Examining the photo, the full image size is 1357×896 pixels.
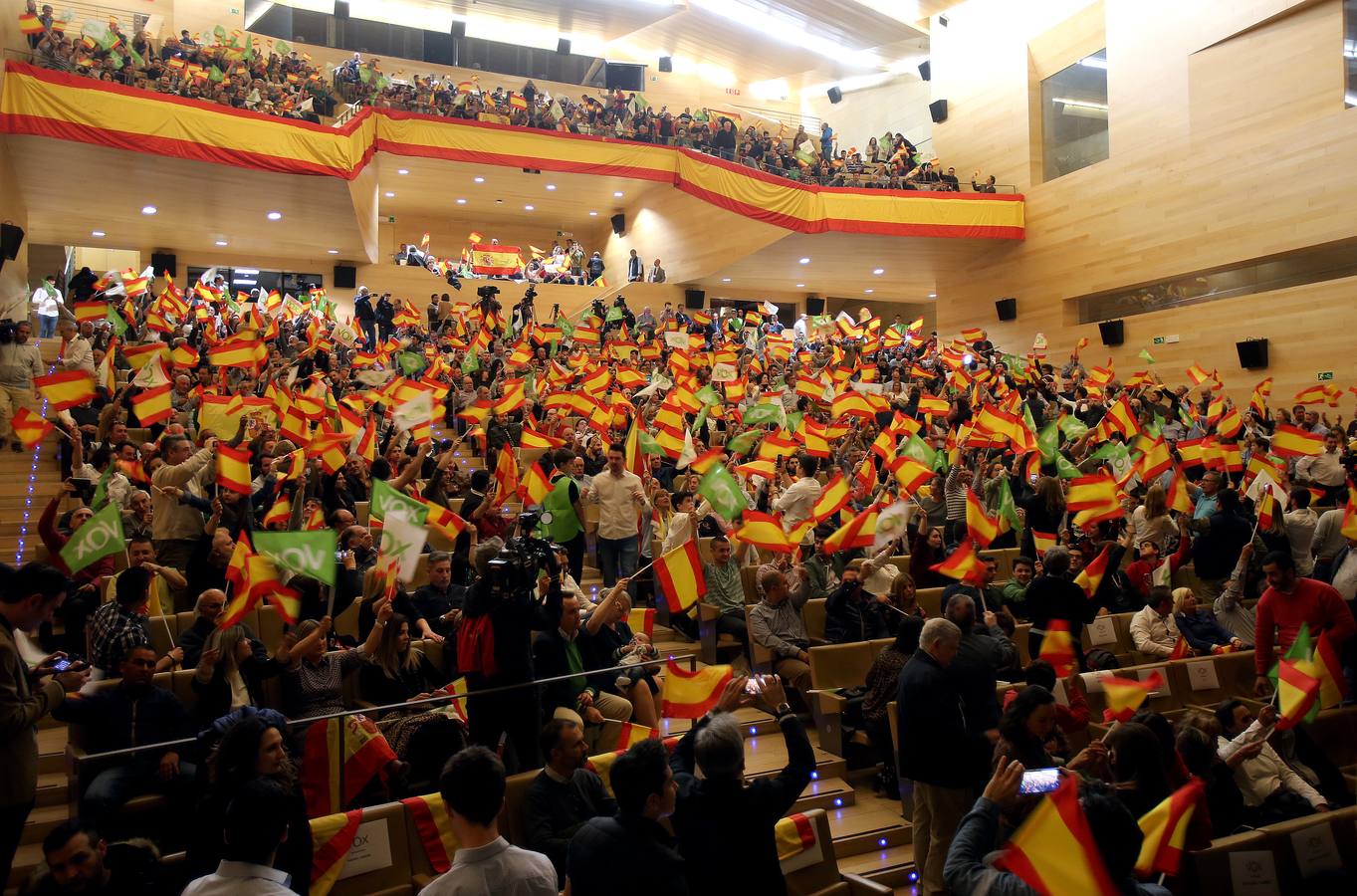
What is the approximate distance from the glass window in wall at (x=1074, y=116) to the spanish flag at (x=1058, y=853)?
19.7 m

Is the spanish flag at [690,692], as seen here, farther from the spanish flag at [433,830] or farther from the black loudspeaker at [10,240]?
the black loudspeaker at [10,240]

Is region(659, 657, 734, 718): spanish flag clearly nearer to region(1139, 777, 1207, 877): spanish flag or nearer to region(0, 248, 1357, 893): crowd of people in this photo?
region(0, 248, 1357, 893): crowd of people

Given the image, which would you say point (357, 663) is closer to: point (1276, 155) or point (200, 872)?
point (200, 872)

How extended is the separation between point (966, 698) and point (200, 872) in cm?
296

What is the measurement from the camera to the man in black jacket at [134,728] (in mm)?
4164

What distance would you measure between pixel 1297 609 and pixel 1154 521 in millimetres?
2697

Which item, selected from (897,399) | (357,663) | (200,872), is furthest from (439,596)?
(897,399)

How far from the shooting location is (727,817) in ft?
9.55

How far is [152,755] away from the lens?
4289 millimetres

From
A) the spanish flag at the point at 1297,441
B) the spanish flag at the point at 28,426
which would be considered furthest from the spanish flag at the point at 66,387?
the spanish flag at the point at 1297,441

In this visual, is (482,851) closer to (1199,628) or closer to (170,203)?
(1199,628)

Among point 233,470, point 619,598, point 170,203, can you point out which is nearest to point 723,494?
point 619,598

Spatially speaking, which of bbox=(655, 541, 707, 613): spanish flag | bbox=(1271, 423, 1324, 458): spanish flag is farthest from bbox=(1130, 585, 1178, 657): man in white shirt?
bbox=(655, 541, 707, 613): spanish flag

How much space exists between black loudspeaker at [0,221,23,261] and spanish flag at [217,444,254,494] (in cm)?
1153
